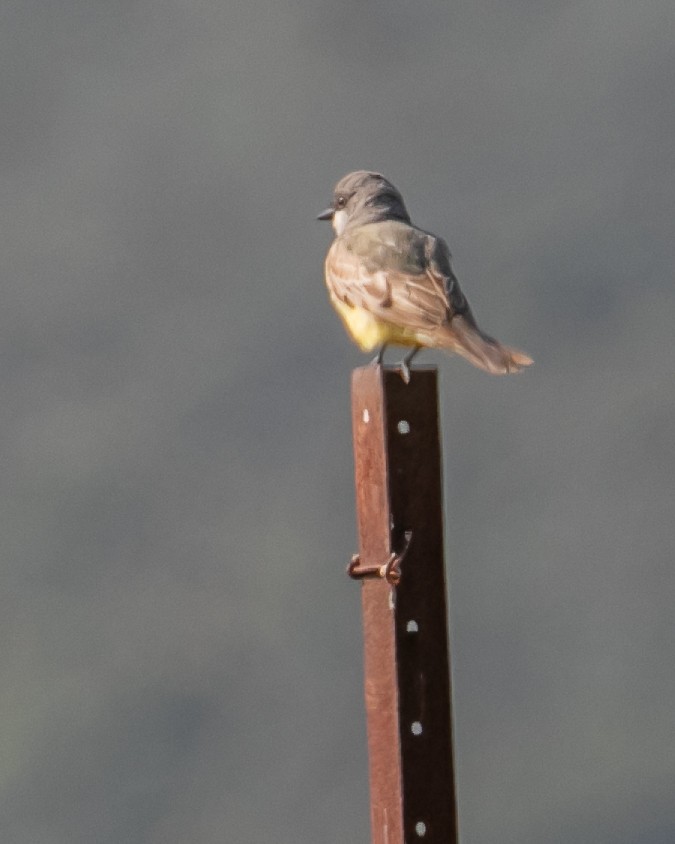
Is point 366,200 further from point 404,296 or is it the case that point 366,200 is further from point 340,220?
point 404,296

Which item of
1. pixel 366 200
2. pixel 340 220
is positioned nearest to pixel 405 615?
pixel 366 200

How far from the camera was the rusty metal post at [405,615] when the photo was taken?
539 centimetres

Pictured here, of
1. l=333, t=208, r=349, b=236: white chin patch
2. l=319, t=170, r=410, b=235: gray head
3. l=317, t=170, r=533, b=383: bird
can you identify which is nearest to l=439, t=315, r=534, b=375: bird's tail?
l=317, t=170, r=533, b=383: bird

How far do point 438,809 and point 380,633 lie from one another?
0.57m

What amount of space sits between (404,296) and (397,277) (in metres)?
0.12

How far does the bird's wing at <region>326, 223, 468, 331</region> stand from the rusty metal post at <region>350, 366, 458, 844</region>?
1.27m

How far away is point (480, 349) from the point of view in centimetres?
648

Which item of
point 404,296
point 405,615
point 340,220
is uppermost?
point 340,220

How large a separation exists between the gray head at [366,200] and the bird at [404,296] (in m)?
0.22

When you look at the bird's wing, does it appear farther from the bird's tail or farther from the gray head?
the gray head

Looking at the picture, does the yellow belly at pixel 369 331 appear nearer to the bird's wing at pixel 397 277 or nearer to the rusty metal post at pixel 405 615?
the bird's wing at pixel 397 277

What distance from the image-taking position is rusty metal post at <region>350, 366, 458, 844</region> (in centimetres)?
539

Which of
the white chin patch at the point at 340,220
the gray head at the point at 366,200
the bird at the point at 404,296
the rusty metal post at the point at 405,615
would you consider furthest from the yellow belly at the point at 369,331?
the rusty metal post at the point at 405,615

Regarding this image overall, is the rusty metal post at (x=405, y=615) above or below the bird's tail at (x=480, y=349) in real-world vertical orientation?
below
